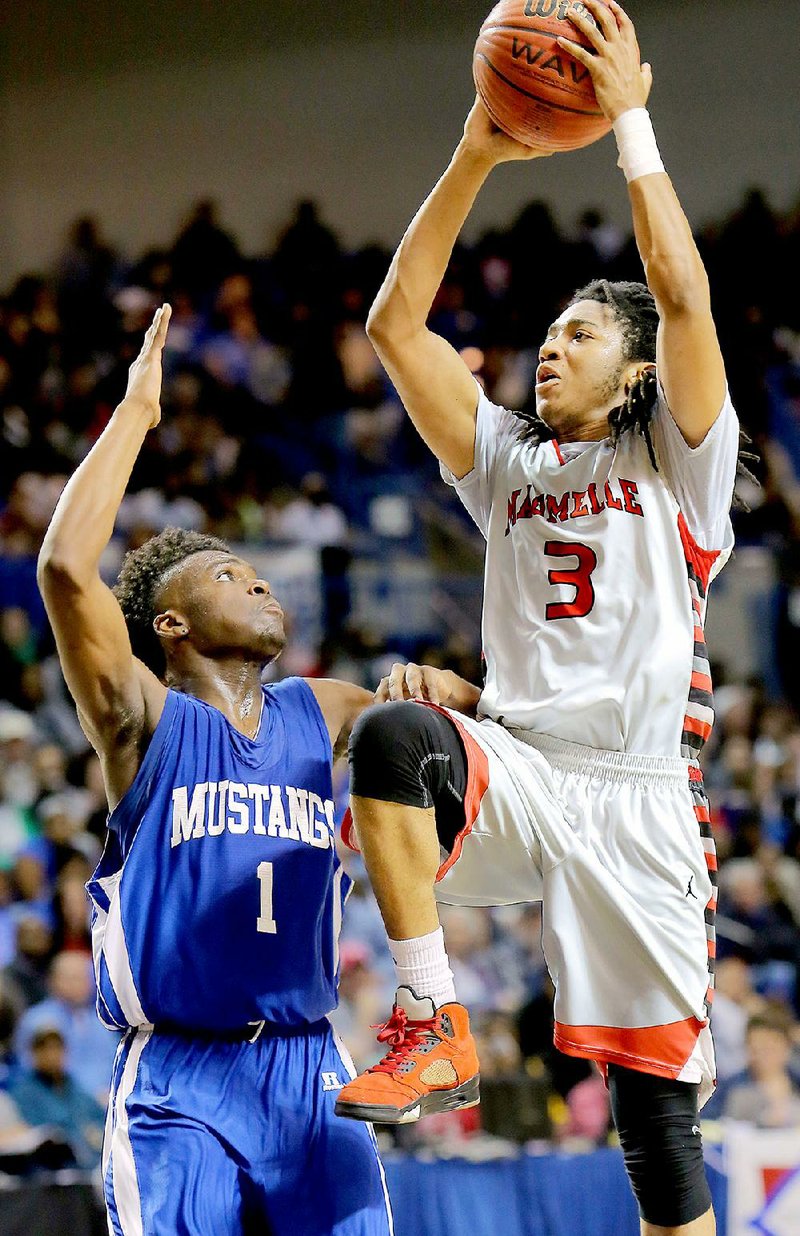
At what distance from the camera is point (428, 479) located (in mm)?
11000

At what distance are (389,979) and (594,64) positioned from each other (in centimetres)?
529

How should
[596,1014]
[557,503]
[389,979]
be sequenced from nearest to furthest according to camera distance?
[596,1014]
[557,503]
[389,979]

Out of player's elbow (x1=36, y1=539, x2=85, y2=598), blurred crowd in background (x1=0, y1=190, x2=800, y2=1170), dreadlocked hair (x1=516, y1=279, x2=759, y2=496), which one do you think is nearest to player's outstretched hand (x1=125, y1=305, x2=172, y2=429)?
player's elbow (x1=36, y1=539, x2=85, y2=598)

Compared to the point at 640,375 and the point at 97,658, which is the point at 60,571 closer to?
the point at 97,658

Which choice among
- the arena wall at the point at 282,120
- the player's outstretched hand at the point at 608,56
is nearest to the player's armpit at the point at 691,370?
the player's outstretched hand at the point at 608,56

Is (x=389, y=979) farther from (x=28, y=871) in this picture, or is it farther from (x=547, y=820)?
(x=547, y=820)

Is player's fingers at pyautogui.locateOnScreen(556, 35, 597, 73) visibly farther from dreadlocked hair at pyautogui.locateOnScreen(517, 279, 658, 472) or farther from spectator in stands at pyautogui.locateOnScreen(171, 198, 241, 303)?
spectator in stands at pyautogui.locateOnScreen(171, 198, 241, 303)

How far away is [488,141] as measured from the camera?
3.57m

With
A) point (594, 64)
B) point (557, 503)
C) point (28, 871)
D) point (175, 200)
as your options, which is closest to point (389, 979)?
point (28, 871)

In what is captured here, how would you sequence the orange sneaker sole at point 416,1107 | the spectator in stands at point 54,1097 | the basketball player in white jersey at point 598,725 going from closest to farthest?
1. the orange sneaker sole at point 416,1107
2. the basketball player in white jersey at point 598,725
3. the spectator in stands at point 54,1097

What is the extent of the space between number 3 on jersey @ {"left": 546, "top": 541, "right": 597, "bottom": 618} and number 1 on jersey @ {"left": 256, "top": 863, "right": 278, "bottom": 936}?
0.88 m

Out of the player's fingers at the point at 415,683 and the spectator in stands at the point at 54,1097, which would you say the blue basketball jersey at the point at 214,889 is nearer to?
the player's fingers at the point at 415,683

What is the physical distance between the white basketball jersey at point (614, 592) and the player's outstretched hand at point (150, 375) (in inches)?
35.2

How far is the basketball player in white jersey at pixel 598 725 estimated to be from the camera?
3.12 meters
